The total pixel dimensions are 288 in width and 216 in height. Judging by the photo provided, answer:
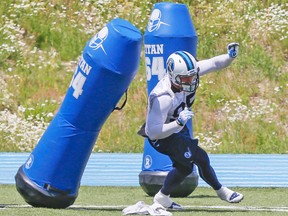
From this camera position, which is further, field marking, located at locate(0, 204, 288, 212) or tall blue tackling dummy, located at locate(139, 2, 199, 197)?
tall blue tackling dummy, located at locate(139, 2, 199, 197)

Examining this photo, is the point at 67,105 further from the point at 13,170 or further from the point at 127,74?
the point at 13,170

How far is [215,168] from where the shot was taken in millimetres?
12453

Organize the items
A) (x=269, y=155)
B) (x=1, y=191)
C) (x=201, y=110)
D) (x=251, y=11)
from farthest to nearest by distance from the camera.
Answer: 1. (x=251, y=11)
2. (x=201, y=110)
3. (x=269, y=155)
4. (x=1, y=191)

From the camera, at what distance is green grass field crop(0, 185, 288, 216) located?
805 centimetres

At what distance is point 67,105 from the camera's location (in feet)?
27.0

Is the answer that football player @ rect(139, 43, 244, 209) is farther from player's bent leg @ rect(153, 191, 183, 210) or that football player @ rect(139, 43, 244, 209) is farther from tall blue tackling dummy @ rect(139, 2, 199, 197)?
tall blue tackling dummy @ rect(139, 2, 199, 197)

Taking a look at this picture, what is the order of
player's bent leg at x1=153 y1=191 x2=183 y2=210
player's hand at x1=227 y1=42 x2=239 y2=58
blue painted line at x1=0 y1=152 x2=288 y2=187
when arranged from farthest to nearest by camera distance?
blue painted line at x1=0 y1=152 x2=288 y2=187, player's hand at x1=227 y1=42 x2=239 y2=58, player's bent leg at x1=153 y1=191 x2=183 y2=210

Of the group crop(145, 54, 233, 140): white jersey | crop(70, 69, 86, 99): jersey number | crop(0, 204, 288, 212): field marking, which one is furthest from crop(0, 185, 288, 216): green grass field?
crop(70, 69, 86, 99): jersey number

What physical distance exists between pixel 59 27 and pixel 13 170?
6.22 metres

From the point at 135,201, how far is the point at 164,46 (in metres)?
1.60

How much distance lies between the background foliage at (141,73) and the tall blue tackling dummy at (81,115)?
659cm

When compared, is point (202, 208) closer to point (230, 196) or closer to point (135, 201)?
point (230, 196)

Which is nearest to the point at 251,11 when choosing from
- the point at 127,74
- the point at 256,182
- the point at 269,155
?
the point at 269,155

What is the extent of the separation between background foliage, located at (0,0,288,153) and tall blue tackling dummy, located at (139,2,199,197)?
16.1 ft
